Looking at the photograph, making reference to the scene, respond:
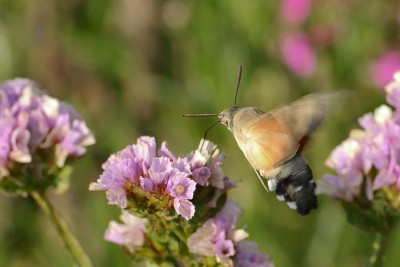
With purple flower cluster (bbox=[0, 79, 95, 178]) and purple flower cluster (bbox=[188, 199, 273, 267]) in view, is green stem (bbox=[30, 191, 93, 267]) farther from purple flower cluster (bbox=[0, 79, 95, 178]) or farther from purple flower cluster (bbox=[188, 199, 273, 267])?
purple flower cluster (bbox=[188, 199, 273, 267])

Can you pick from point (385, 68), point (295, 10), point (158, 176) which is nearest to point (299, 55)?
point (295, 10)

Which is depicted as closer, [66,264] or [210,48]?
[66,264]

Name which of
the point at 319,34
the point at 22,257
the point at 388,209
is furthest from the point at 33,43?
the point at 388,209

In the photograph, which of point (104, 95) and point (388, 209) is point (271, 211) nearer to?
point (104, 95)

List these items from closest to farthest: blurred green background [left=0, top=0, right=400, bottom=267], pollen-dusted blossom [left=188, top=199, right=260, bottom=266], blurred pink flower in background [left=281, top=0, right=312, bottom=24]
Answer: pollen-dusted blossom [left=188, top=199, right=260, bottom=266]
blurred green background [left=0, top=0, right=400, bottom=267]
blurred pink flower in background [left=281, top=0, right=312, bottom=24]

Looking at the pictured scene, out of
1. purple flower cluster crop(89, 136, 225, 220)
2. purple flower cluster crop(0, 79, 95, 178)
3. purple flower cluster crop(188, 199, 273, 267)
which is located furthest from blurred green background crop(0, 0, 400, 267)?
purple flower cluster crop(89, 136, 225, 220)

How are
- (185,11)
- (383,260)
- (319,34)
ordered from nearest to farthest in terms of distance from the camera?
1. (383,260)
2. (319,34)
3. (185,11)
